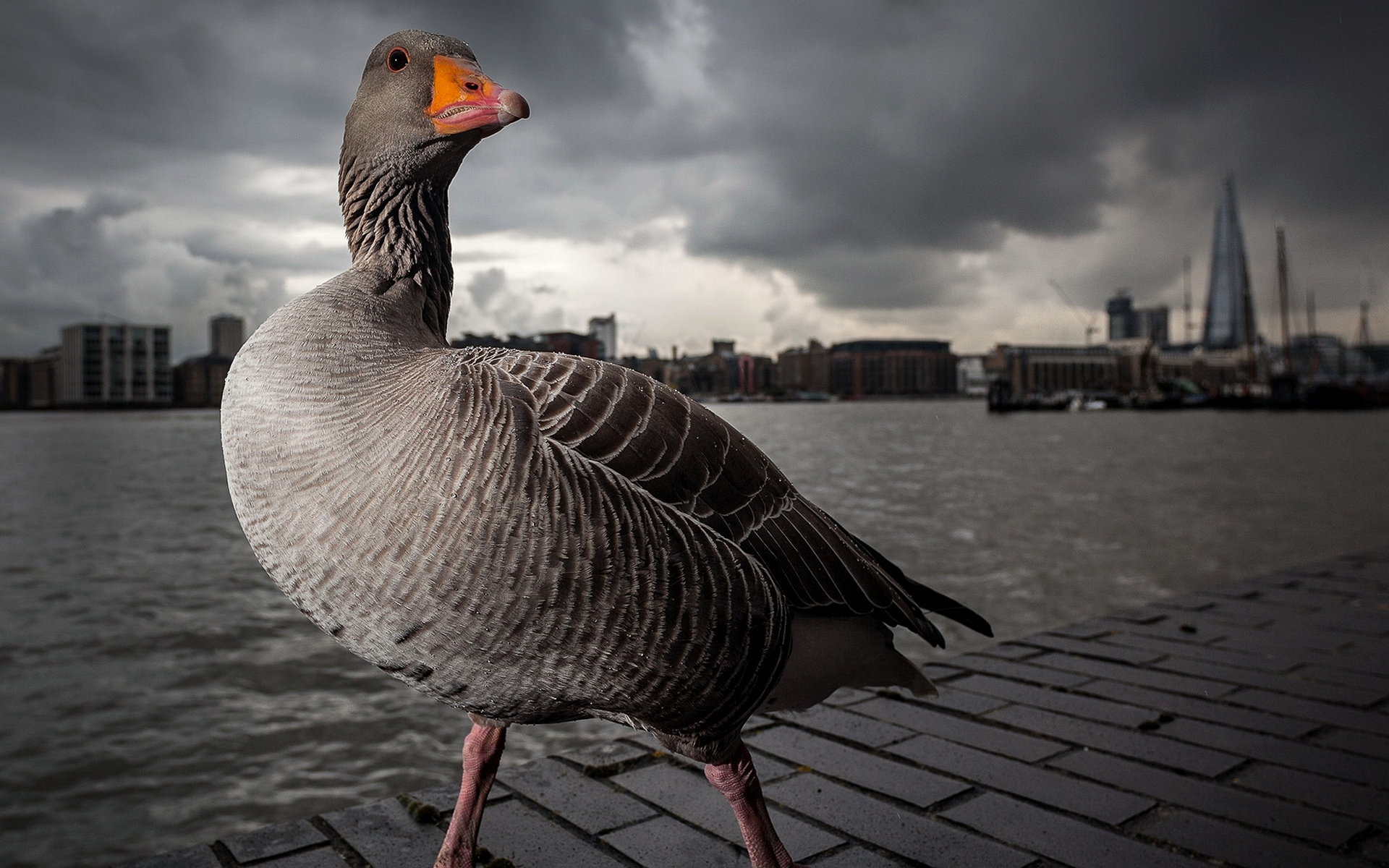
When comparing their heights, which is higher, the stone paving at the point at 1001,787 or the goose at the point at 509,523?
the goose at the point at 509,523

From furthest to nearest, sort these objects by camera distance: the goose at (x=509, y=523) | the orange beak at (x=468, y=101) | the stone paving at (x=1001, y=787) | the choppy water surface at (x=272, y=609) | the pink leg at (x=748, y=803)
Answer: the choppy water surface at (x=272, y=609) < the stone paving at (x=1001, y=787) < the pink leg at (x=748, y=803) < the orange beak at (x=468, y=101) < the goose at (x=509, y=523)

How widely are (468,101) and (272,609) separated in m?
12.2

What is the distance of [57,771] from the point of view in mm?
7277

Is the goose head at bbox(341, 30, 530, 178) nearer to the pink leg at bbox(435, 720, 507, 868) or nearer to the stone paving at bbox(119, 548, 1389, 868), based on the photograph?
the pink leg at bbox(435, 720, 507, 868)

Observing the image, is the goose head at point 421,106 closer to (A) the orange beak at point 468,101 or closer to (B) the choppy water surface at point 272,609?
(A) the orange beak at point 468,101

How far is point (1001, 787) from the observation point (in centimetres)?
350

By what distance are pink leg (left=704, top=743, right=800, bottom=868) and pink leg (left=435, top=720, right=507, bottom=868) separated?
66 centimetres

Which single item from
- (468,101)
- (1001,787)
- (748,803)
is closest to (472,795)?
(748,803)

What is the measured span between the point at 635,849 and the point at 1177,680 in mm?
3506

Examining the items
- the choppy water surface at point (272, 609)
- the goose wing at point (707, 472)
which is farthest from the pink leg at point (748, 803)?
the choppy water surface at point (272, 609)

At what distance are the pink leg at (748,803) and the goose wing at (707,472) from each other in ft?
1.72

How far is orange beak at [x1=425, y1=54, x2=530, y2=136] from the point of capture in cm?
224

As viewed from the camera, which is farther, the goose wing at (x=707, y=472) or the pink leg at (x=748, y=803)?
the pink leg at (x=748, y=803)

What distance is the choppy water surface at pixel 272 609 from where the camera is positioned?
6.64 meters
